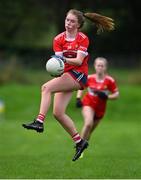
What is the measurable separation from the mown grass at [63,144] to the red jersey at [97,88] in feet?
3.54

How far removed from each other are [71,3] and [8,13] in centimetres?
944

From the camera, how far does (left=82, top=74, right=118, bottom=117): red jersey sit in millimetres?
17156

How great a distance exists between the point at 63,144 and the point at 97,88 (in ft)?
14.7

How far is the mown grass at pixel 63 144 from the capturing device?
12.5 metres

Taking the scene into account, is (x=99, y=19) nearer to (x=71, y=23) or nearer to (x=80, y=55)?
(x=71, y=23)

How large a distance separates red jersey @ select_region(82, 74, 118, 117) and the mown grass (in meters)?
1.08

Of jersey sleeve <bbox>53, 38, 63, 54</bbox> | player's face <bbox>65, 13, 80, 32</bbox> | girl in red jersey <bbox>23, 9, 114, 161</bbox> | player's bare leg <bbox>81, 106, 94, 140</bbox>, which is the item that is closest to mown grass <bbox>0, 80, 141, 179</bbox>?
player's bare leg <bbox>81, 106, 94, 140</bbox>

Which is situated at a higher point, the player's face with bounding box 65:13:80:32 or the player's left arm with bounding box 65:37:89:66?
the player's face with bounding box 65:13:80:32

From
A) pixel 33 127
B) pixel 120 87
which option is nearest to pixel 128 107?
pixel 120 87

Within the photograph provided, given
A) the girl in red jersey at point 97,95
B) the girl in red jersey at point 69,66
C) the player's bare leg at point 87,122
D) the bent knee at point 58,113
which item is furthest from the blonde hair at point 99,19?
the girl in red jersey at point 97,95

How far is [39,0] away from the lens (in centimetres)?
5572

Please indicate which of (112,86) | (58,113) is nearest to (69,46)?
(58,113)

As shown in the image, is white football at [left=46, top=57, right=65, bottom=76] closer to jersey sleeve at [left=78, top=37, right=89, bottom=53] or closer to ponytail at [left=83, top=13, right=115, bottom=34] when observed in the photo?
jersey sleeve at [left=78, top=37, right=89, bottom=53]

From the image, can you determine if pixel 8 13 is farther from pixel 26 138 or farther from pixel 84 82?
pixel 84 82
